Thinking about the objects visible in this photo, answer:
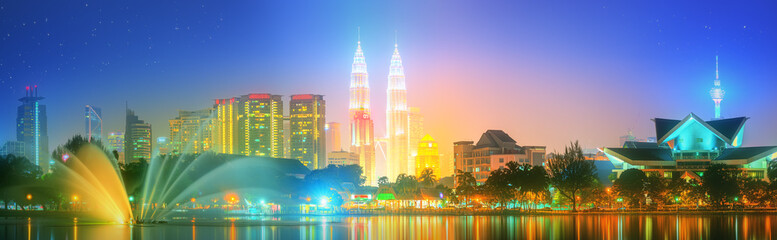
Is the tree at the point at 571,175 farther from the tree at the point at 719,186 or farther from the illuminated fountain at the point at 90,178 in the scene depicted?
the illuminated fountain at the point at 90,178

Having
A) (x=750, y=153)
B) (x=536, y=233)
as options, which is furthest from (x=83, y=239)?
(x=750, y=153)

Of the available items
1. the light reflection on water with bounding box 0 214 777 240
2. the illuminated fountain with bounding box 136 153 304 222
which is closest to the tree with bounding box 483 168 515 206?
the illuminated fountain with bounding box 136 153 304 222

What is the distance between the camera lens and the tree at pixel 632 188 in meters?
A: 161

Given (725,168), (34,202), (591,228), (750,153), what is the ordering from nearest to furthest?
1. (591,228)
2. (34,202)
3. (725,168)
4. (750,153)

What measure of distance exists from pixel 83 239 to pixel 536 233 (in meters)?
43.6

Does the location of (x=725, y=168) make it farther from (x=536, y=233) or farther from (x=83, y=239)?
(x=83, y=239)

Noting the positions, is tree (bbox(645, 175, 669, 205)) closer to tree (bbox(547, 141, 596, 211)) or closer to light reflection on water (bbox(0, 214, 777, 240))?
tree (bbox(547, 141, 596, 211))

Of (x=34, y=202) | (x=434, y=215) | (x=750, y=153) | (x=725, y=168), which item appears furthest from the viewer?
(x=750, y=153)

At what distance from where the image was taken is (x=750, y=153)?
19300 cm

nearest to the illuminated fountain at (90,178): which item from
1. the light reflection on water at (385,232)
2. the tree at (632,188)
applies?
the light reflection on water at (385,232)

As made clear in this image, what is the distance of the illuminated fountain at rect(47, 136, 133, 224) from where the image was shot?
122688 millimetres

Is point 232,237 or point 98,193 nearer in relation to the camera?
point 232,237

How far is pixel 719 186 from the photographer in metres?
158

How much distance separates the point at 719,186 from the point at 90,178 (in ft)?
357
